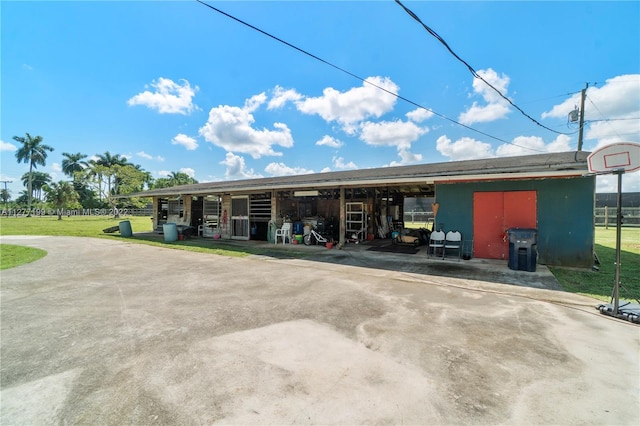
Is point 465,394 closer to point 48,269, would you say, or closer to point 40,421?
point 40,421

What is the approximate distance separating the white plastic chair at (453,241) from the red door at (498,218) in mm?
533

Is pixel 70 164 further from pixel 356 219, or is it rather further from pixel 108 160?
pixel 356 219

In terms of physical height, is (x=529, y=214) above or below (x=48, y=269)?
above

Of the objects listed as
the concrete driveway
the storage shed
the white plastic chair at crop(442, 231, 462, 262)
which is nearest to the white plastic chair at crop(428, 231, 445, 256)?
the white plastic chair at crop(442, 231, 462, 262)

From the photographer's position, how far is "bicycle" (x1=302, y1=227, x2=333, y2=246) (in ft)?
39.4

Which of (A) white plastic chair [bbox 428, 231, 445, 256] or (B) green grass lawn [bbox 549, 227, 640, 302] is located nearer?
(B) green grass lawn [bbox 549, 227, 640, 302]

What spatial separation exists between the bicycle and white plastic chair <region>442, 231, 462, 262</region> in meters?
4.94

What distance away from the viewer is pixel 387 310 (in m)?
4.26

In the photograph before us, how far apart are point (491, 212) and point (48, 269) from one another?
1278cm

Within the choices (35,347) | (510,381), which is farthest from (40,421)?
(510,381)

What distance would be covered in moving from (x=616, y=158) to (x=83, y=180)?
53.7 m

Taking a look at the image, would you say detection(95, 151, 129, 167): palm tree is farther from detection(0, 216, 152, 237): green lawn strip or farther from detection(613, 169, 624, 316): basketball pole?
detection(613, 169, 624, 316): basketball pole

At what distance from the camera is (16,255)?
9.16 meters

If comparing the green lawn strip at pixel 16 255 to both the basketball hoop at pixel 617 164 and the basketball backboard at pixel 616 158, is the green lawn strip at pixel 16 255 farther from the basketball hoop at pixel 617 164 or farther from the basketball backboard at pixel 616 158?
the basketball backboard at pixel 616 158
